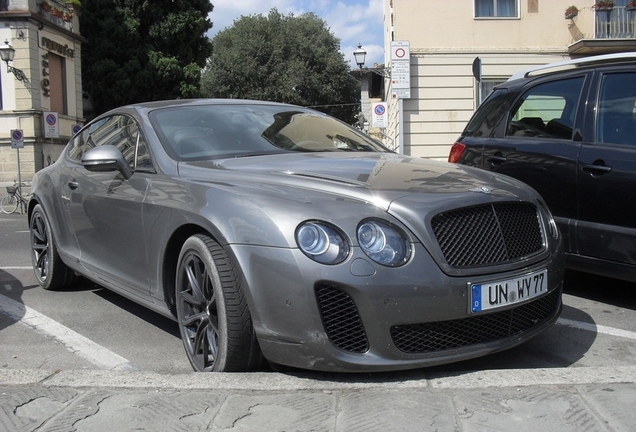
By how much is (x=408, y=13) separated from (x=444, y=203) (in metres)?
18.4

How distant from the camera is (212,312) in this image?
3.36 metres

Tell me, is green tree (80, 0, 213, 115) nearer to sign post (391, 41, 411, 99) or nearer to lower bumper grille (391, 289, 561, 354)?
sign post (391, 41, 411, 99)

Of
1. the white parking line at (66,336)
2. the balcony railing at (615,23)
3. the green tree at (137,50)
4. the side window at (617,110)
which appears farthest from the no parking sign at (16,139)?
the side window at (617,110)

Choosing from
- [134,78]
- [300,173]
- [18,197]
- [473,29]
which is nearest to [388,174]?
[300,173]

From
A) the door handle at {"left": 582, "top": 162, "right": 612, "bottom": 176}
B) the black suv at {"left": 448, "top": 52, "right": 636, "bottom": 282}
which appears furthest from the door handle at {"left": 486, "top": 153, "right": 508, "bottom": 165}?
the door handle at {"left": 582, "top": 162, "right": 612, "bottom": 176}

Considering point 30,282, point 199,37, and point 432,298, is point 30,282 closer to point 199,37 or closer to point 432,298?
point 432,298

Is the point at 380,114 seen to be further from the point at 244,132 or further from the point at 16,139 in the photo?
the point at 244,132

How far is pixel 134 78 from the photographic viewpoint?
32.9 m

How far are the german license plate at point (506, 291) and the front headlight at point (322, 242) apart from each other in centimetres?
61

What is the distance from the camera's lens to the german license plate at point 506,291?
304 cm

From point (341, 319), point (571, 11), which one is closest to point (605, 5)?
point (571, 11)

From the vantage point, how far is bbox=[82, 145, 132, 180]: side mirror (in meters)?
4.13

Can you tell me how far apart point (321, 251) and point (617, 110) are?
290cm

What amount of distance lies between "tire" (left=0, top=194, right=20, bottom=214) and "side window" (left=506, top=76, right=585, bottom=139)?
1582cm
